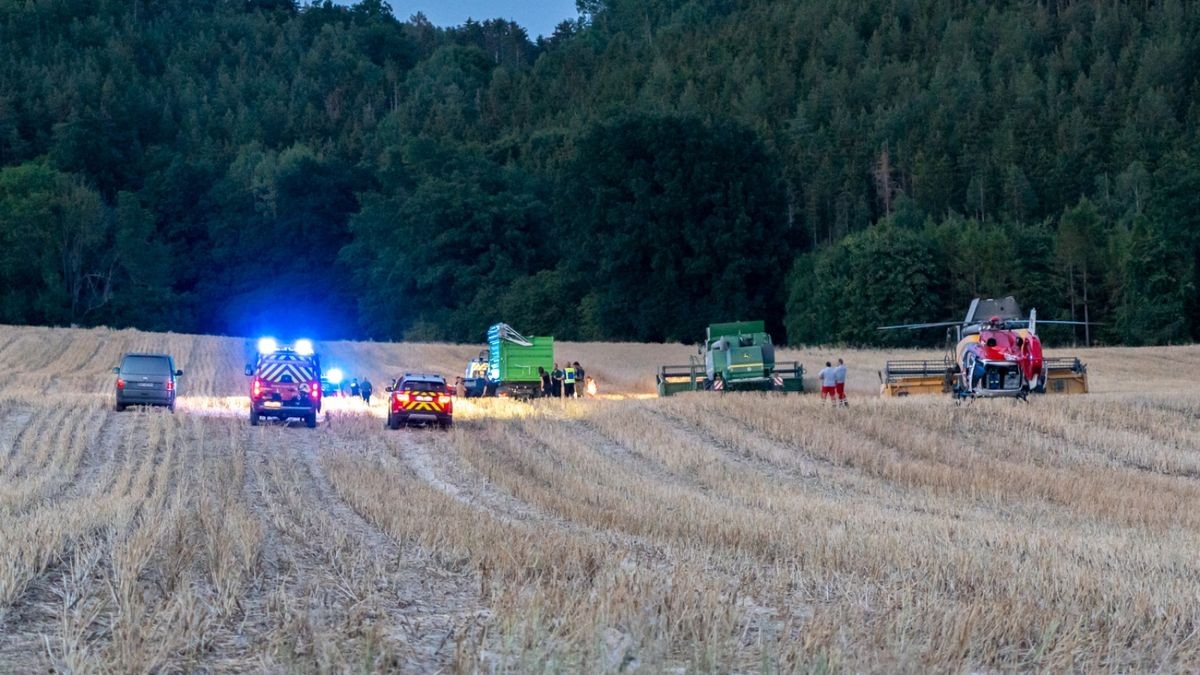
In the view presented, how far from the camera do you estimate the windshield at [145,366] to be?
1491 inches

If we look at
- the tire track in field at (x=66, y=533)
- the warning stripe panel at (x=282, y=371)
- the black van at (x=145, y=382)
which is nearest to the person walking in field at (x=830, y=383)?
the warning stripe panel at (x=282, y=371)

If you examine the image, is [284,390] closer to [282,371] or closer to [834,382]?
[282,371]

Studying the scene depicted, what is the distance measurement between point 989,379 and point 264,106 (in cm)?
11171

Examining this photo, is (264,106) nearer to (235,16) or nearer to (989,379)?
(235,16)

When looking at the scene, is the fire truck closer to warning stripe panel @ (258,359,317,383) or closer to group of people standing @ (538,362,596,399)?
warning stripe panel @ (258,359,317,383)

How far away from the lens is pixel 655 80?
124 m

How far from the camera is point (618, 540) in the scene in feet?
51.3

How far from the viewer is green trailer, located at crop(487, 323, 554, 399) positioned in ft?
158

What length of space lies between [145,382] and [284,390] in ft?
16.5

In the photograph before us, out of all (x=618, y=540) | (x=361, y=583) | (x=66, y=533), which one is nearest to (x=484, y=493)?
(x=618, y=540)

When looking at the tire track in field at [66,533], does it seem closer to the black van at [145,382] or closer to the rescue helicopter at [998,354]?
the black van at [145,382]

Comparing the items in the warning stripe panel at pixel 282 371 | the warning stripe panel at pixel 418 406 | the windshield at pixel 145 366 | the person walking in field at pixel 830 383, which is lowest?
the warning stripe panel at pixel 418 406

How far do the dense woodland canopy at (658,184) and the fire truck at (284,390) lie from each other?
4420 centimetres

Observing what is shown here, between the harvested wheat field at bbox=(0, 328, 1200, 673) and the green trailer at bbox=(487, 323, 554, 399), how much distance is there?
11.8 metres
